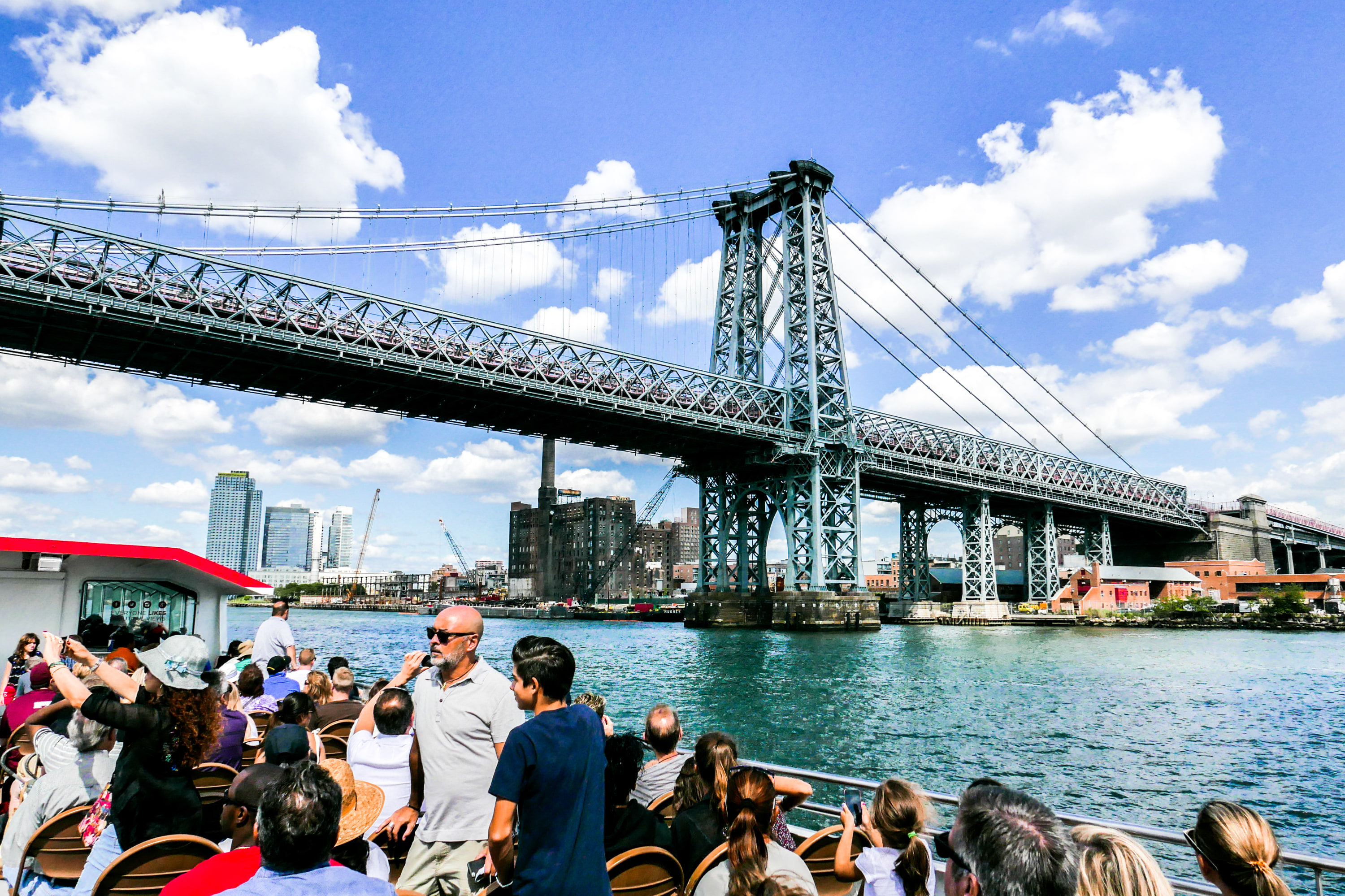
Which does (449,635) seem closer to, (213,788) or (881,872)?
(213,788)

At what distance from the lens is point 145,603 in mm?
15391

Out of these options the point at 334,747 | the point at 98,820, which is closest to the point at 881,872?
the point at 98,820

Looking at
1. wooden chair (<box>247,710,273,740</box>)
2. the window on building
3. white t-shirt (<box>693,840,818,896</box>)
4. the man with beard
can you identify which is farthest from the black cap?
the window on building

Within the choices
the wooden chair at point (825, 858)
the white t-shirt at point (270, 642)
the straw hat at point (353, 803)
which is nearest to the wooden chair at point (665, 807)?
the wooden chair at point (825, 858)

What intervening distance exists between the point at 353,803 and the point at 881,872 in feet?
7.65

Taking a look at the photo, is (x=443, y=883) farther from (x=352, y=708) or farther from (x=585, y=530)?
(x=585, y=530)

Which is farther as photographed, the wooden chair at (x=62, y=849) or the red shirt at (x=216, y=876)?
the wooden chair at (x=62, y=849)

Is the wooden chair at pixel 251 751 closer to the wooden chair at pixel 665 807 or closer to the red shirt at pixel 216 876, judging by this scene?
the wooden chair at pixel 665 807

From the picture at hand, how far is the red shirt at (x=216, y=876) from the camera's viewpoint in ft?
8.87

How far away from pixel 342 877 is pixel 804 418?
179 feet

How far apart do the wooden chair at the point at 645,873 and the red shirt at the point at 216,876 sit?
4.97ft

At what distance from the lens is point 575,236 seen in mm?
65625

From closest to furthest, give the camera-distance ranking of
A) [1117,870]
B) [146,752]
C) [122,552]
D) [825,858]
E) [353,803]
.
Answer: [1117,870] → [353,803] → [146,752] → [825,858] → [122,552]

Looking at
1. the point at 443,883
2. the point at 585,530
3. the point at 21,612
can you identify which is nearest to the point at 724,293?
the point at 21,612
